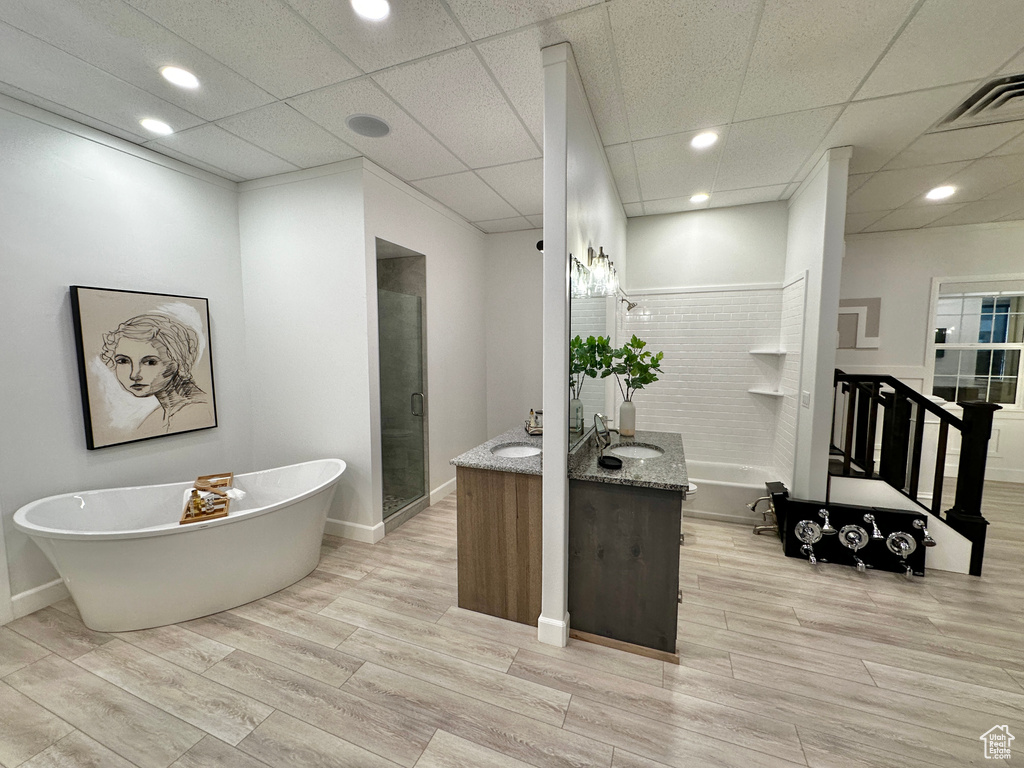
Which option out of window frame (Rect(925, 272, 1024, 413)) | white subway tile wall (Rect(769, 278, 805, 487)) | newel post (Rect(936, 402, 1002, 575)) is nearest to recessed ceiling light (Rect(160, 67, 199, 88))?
white subway tile wall (Rect(769, 278, 805, 487))

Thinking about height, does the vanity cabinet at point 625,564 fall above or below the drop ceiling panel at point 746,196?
below

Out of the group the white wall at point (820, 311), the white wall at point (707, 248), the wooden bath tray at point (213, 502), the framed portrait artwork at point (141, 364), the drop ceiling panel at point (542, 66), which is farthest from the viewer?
the white wall at point (707, 248)

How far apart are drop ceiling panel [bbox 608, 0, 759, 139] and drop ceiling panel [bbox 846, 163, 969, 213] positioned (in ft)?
5.92

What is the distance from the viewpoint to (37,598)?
7.42ft

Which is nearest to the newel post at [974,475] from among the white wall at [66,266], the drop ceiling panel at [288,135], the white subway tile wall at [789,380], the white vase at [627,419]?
the white subway tile wall at [789,380]

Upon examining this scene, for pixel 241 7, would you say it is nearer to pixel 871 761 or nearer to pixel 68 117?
pixel 68 117

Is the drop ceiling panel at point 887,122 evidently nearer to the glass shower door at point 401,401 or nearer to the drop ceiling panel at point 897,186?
the drop ceiling panel at point 897,186

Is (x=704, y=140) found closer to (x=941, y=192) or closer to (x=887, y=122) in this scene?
(x=887, y=122)

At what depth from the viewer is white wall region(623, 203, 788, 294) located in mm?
3662

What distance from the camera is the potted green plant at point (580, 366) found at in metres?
2.09

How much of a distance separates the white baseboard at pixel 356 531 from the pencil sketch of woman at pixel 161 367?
1234 millimetres

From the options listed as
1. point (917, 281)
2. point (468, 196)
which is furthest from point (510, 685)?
point (917, 281)

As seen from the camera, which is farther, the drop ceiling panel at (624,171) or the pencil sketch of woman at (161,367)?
the drop ceiling panel at (624,171)

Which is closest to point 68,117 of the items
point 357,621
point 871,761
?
point 357,621
